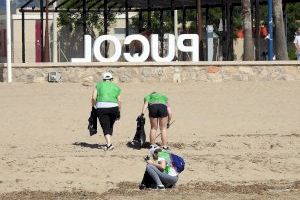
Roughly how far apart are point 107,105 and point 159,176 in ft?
13.9

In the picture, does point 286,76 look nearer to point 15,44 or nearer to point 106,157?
point 106,157

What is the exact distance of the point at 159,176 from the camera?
42.9 feet

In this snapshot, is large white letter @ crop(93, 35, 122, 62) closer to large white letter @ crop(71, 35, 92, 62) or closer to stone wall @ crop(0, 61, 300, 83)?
large white letter @ crop(71, 35, 92, 62)

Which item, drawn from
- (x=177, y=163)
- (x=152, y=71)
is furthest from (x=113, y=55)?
(x=177, y=163)

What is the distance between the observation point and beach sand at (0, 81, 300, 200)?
13734mm

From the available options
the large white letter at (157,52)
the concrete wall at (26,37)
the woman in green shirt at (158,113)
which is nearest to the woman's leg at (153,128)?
the woman in green shirt at (158,113)

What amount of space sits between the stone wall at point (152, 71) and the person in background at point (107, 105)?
7.59 meters

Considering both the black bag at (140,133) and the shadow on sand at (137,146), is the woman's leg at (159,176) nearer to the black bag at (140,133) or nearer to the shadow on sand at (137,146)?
the black bag at (140,133)

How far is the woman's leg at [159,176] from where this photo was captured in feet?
42.8

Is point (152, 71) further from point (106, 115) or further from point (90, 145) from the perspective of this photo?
point (106, 115)

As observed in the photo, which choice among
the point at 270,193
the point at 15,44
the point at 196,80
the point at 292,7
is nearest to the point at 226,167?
the point at 270,193

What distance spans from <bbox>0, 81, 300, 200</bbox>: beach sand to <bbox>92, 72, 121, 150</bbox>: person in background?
447 mm

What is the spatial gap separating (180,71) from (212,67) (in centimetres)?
83

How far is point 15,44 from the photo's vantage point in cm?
4216
